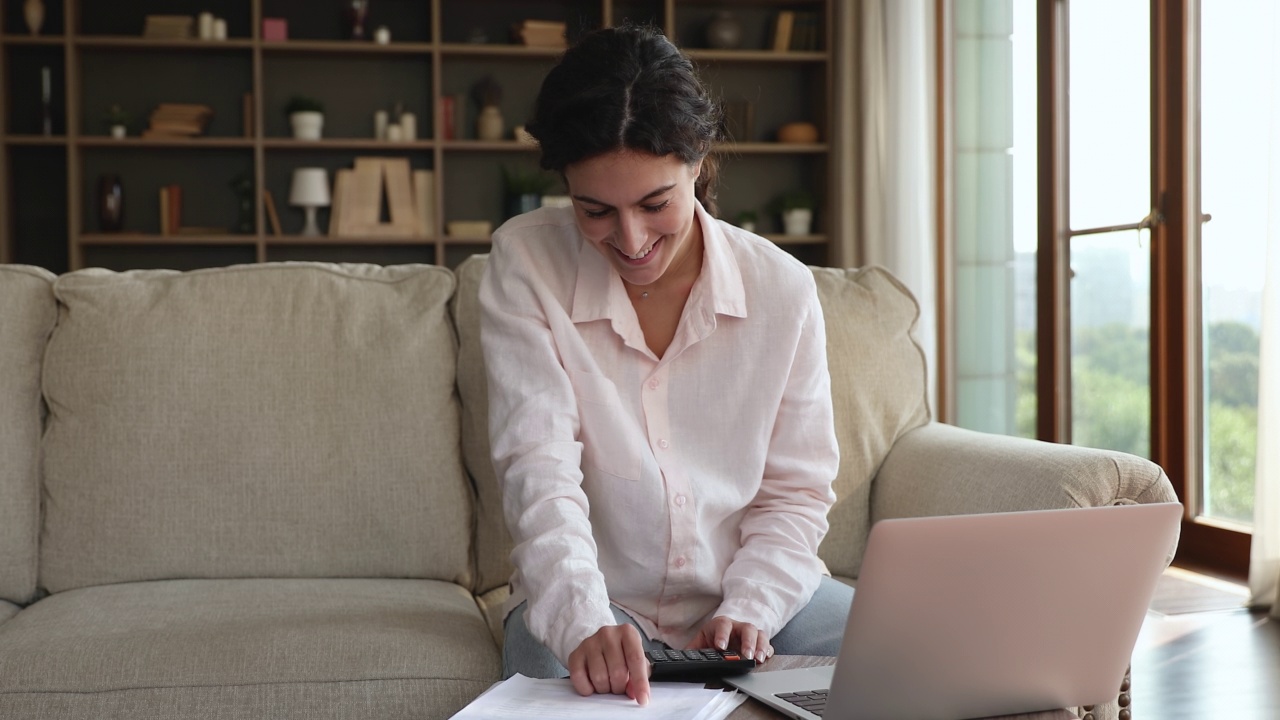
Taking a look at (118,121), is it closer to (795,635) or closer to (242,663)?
(242,663)

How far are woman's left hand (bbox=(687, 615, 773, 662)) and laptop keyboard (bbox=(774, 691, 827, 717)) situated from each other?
0.23 meters

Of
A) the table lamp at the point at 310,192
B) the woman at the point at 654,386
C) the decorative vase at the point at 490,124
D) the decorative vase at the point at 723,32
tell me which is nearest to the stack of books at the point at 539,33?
the decorative vase at the point at 490,124

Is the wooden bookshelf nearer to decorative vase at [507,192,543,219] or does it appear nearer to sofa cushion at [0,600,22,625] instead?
decorative vase at [507,192,543,219]

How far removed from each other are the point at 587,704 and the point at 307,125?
4.34 m

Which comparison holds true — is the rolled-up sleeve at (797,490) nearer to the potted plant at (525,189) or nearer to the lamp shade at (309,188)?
the potted plant at (525,189)

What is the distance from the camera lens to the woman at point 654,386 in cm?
133

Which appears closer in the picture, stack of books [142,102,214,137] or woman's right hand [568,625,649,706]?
woman's right hand [568,625,649,706]

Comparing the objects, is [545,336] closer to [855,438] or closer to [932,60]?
[855,438]

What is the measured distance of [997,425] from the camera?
174 inches

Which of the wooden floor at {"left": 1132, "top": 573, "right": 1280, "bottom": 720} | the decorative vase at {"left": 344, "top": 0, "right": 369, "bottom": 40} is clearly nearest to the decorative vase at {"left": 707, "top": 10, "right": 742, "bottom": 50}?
the decorative vase at {"left": 344, "top": 0, "right": 369, "bottom": 40}

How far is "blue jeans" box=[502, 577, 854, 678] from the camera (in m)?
1.35

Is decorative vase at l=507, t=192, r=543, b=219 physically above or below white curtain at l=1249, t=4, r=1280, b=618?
above

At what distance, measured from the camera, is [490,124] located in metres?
5.07

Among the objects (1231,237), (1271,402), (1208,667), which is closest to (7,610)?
(1208,667)
